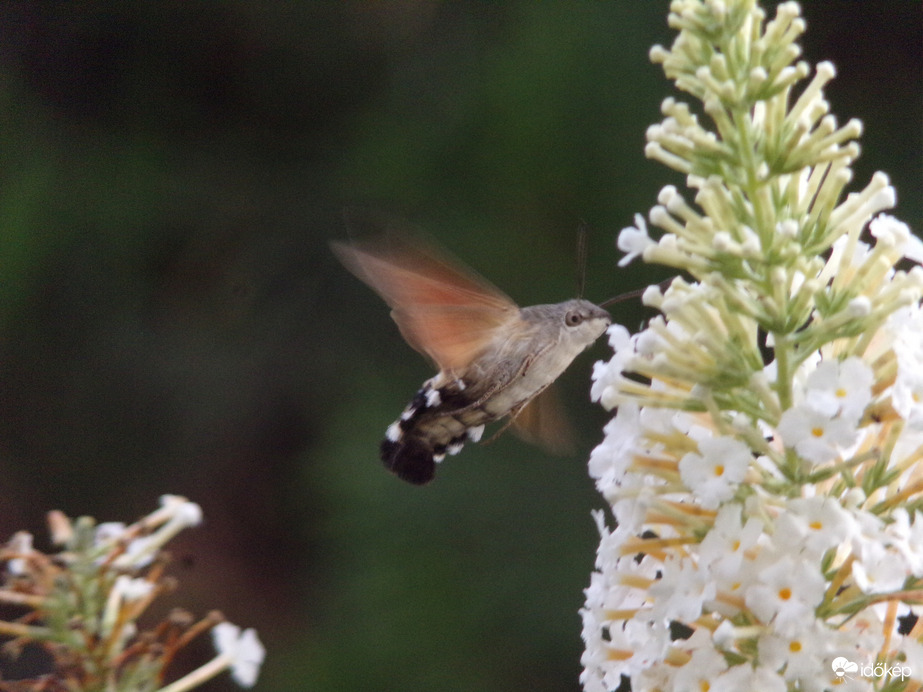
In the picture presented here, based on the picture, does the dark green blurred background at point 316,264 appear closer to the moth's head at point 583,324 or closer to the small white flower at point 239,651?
the moth's head at point 583,324

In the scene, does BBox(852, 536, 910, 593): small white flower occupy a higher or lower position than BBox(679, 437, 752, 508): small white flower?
lower

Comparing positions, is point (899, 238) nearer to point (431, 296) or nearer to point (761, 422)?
point (761, 422)

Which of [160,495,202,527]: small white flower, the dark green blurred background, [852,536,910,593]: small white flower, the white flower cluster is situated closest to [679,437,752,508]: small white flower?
the white flower cluster

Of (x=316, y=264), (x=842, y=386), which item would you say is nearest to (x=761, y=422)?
(x=842, y=386)

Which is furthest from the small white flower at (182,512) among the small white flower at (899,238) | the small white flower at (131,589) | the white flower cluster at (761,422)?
the small white flower at (899,238)

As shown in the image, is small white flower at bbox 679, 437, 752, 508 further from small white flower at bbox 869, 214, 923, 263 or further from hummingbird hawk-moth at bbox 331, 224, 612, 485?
hummingbird hawk-moth at bbox 331, 224, 612, 485

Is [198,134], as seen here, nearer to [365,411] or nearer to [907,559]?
[365,411]
